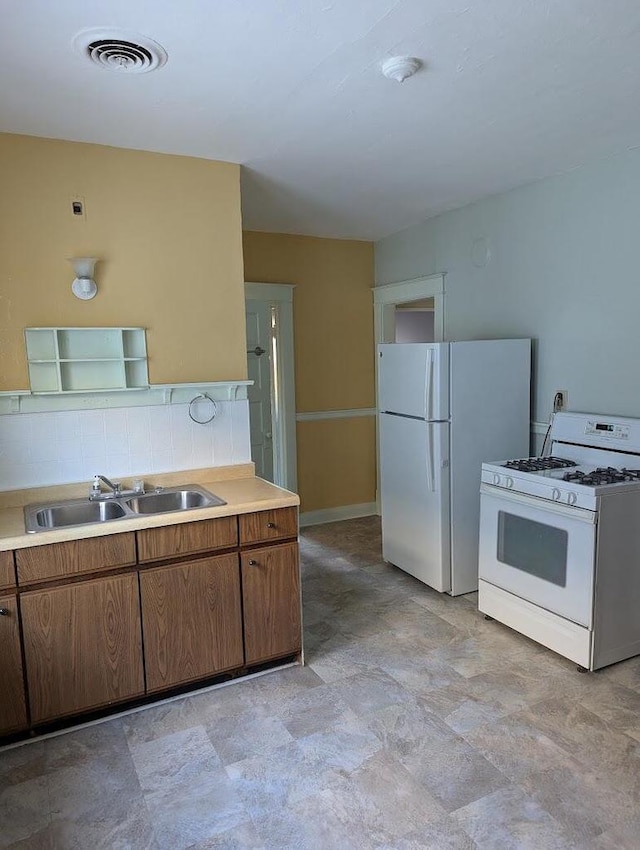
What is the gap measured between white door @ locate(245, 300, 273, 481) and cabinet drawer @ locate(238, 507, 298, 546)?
7.35 ft

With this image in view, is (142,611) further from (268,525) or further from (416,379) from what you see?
(416,379)

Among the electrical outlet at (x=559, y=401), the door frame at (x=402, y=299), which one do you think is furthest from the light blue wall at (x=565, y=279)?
the door frame at (x=402, y=299)

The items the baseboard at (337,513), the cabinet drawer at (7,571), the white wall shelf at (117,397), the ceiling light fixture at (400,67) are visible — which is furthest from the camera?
the baseboard at (337,513)

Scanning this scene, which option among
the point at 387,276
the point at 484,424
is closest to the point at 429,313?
the point at 387,276

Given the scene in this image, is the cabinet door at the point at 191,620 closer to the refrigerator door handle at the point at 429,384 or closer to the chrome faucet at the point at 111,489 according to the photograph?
the chrome faucet at the point at 111,489

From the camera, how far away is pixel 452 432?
345 centimetres

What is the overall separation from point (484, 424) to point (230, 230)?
184 cm

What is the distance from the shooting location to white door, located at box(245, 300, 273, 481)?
4.79m

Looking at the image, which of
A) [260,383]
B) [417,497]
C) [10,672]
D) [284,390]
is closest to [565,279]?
[417,497]

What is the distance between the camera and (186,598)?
8.23 feet

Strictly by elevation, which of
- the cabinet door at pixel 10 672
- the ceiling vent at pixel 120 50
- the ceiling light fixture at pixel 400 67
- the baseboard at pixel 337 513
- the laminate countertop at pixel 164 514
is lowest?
the baseboard at pixel 337 513

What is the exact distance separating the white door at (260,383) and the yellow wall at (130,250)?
1631 millimetres

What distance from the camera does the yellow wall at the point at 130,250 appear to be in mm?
2660

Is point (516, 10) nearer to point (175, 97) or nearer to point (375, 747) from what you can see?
point (175, 97)
